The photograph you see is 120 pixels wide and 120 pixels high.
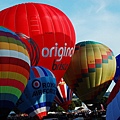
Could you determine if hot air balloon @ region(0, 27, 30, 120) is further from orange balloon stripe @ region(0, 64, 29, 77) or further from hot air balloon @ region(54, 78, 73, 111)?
hot air balloon @ region(54, 78, 73, 111)

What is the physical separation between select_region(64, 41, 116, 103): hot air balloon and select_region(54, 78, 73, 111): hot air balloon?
1779 mm

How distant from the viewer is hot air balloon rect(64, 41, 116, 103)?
24109 millimetres

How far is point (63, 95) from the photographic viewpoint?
27.0m

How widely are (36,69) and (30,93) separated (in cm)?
139

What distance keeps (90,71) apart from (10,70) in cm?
1150

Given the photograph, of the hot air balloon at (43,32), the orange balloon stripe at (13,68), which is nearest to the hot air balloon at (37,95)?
the orange balloon stripe at (13,68)

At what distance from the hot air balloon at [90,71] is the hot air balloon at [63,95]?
1779mm

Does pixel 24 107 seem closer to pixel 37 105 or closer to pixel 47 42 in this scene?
pixel 37 105

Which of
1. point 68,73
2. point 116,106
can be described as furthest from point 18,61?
point 68,73

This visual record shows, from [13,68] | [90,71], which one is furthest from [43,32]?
[13,68]

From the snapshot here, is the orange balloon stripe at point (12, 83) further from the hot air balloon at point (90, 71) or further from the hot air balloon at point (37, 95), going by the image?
the hot air balloon at point (90, 71)

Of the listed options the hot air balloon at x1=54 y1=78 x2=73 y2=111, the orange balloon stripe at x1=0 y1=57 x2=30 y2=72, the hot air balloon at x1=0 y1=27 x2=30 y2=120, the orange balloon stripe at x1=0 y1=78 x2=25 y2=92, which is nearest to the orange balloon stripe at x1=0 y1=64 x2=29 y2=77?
the hot air balloon at x1=0 y1=27 x2=30 y2=120

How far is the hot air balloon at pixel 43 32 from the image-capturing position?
1914cm

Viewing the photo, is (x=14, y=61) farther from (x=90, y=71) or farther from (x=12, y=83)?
(x=90, y=71)
